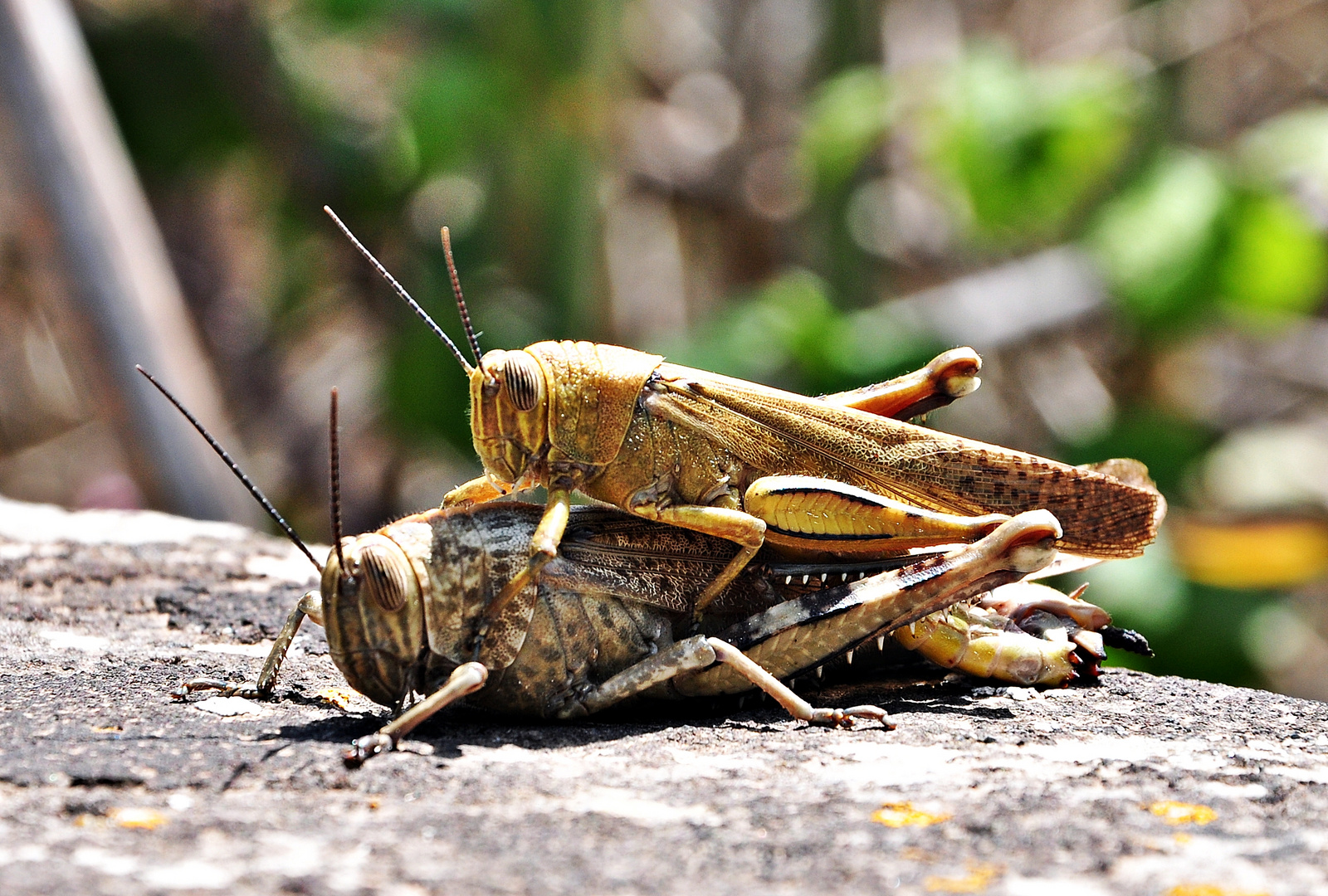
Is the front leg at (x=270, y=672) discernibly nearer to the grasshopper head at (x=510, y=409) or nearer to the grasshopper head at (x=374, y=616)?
the grasshopper head at (x=374, y=616)

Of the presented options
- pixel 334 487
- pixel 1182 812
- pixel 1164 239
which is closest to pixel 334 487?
pixel 334 487

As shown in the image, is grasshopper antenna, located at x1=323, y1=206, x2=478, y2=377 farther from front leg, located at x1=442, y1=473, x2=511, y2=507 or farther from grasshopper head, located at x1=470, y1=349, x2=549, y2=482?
front leg, located at x1=442, y1=473, x2=511, y2=507

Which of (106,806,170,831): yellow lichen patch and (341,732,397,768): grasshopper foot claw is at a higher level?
(341,732,397,768): grasshopper foot claw

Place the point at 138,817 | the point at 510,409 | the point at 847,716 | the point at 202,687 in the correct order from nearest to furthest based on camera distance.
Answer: the point at 138,817 < the point at 847,716 < the point at 202,687 < the point at 510,409

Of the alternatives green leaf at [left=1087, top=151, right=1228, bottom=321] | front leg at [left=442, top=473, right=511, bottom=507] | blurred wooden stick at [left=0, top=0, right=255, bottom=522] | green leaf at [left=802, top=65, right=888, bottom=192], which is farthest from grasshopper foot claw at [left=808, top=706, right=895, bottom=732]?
green leaf at [left=802, top=65, right=888, bottom=192]

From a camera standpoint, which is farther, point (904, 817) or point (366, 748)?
point (366, 748)

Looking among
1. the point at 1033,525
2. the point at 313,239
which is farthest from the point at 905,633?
the point at 313,239

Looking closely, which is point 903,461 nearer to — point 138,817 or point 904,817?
point 904,817

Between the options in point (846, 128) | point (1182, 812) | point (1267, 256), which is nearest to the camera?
point (1182, 812)
